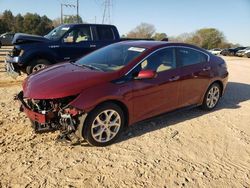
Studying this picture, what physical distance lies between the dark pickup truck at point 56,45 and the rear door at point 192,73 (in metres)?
3.85

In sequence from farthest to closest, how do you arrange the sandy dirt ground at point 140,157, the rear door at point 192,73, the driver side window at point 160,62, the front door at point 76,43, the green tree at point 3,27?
the green tree at point 3,27
the front door at point 76,43
the rear door at point 192,73
the driver side window at point 160,62
the sandy dirt ground at point 140,157

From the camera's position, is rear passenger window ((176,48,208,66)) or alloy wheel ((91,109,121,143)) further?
rear passenger window ((176,48,208,66))

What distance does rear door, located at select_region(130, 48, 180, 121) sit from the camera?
15.3 feet

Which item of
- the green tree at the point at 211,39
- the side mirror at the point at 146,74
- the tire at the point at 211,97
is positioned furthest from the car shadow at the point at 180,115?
the green tree at the point at 211,39

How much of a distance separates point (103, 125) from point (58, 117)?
2.21 feet

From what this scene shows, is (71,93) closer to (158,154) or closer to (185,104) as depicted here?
(158,154)

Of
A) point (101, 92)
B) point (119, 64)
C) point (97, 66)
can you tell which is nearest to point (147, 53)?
point (119, 64)

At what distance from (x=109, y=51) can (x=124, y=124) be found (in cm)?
158

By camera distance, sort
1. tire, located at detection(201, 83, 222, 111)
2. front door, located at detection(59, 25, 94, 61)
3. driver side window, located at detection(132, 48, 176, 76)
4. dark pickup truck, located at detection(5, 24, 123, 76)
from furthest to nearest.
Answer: front door, located at detection(59, 25, 94, 61)
dark pickup truck, located at detection(5, 24, 123, 76)
tire, located at detection(201, 83, 222, 111)
driver side window, located at detection(132, 48, 176, 76)

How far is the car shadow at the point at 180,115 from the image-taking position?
501 centimetres

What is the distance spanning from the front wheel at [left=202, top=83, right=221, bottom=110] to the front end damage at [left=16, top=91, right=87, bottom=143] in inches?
125

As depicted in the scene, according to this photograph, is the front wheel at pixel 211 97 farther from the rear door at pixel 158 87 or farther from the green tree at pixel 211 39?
the green tree at pixel 211 39

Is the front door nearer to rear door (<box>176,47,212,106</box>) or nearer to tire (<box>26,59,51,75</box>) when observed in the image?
tire (<box>26,59,51,75</box>)

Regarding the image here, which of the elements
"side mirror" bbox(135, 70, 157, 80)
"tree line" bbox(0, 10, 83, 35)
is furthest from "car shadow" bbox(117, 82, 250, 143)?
"tree line" bbox(0, 10, 83, 35)
